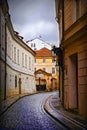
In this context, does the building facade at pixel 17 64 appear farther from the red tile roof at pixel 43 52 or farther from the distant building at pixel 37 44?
the distant building at pixel 37 44

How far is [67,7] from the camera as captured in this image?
1677cm

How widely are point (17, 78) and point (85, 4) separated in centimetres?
2507

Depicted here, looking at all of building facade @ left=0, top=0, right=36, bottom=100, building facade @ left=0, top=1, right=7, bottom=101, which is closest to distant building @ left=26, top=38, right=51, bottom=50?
building facade @ left=0, top=0, right=36, bottom=100

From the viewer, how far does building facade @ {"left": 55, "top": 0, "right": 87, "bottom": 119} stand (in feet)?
42.6

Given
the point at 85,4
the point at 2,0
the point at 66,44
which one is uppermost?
the point at 2,0

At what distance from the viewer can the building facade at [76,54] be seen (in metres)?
13.0

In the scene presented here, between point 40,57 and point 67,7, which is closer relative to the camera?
point 67,7

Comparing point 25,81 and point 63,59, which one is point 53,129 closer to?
point 63,59

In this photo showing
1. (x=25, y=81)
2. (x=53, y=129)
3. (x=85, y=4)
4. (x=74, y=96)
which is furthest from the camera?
(x=25, y=81)

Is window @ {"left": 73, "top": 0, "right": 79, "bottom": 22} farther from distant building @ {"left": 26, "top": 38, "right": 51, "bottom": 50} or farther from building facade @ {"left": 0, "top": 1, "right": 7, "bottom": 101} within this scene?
distant building @ {"left": 26, "top": 38, "right": 51, "bottom": 50}

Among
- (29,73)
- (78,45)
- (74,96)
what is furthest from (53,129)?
(29,73)

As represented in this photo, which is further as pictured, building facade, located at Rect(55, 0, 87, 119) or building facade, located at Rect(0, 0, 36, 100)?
building facade, located at Rect(0, 0, 36, 100)

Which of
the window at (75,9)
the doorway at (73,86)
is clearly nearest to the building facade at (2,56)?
the window at (75,9)

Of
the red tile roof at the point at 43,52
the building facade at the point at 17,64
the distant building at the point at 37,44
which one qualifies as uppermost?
the distant building at the point at 37,44
